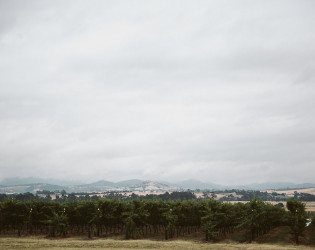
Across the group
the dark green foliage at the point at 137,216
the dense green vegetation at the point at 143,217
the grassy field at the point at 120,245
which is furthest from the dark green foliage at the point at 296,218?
the dark green foliage at the point at 137,216

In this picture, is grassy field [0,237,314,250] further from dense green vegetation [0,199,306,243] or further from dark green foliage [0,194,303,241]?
dark green foliage [0,194,303,241]

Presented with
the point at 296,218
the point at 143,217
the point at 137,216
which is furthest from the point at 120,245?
the point at 296,218

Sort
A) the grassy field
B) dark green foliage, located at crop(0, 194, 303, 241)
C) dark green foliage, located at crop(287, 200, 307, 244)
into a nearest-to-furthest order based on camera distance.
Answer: the grassy field → dark green foliage, located at crop(287, 200, 307, 244) → dark green foliage, located at crop(0, 194, 303, 241)

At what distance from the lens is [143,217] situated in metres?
92.3

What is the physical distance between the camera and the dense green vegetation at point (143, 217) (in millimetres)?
80500

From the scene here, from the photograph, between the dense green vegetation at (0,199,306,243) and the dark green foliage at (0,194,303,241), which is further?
the dark green foliage at (0,194,303,241)

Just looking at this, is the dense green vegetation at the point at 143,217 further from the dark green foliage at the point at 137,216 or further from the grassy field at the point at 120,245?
the grassy field at the point at 120,245

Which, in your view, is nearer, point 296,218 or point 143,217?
point 296,218

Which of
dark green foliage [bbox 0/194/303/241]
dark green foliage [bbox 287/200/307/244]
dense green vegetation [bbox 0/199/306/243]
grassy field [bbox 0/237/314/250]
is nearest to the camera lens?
grassy field [bbox 0/237/314/250]

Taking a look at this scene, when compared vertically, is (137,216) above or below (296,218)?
below

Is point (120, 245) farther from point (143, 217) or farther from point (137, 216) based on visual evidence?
point (143, 217)

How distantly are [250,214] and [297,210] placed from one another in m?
12.9

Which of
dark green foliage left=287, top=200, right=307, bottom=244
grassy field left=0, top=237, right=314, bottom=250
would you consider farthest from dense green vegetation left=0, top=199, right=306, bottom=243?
grassy field left=0, top=237, right=314, bottom=250

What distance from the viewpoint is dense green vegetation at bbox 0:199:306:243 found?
80500mm
